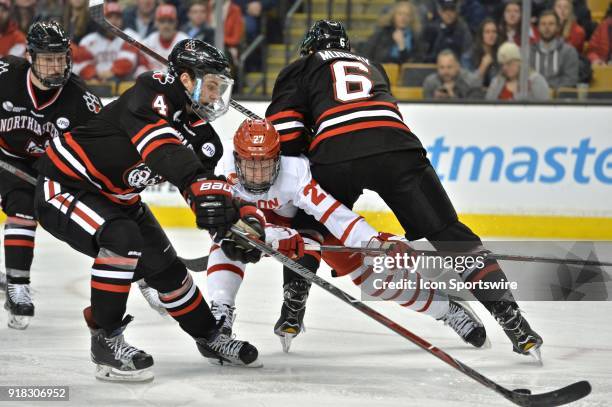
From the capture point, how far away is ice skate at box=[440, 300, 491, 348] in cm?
413

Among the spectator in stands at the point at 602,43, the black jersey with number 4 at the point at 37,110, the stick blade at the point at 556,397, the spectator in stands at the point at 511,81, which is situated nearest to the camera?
the stick blade at the point at 556,397

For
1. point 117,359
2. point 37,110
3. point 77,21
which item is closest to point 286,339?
point 117,359

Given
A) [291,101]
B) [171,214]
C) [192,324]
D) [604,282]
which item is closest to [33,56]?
[291,101]

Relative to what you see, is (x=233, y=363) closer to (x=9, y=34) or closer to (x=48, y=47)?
(x=48, y=47)

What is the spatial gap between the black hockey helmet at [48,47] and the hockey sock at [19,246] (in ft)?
1.90

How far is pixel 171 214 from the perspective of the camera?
24.6 feet

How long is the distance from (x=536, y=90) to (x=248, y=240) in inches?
156

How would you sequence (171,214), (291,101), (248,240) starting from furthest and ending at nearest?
(171,214) < (291,101) < (248,240)

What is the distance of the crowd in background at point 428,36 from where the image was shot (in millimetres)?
6914

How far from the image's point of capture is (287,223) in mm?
4180

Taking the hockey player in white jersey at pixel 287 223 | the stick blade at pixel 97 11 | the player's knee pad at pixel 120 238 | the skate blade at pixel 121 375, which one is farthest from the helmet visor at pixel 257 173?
the stick blade at pixel 97 11

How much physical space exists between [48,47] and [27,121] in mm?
350

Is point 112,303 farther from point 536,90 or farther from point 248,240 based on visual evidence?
point 536,90

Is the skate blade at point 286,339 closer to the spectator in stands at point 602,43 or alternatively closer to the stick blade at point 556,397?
the stick blade at point 556,397
